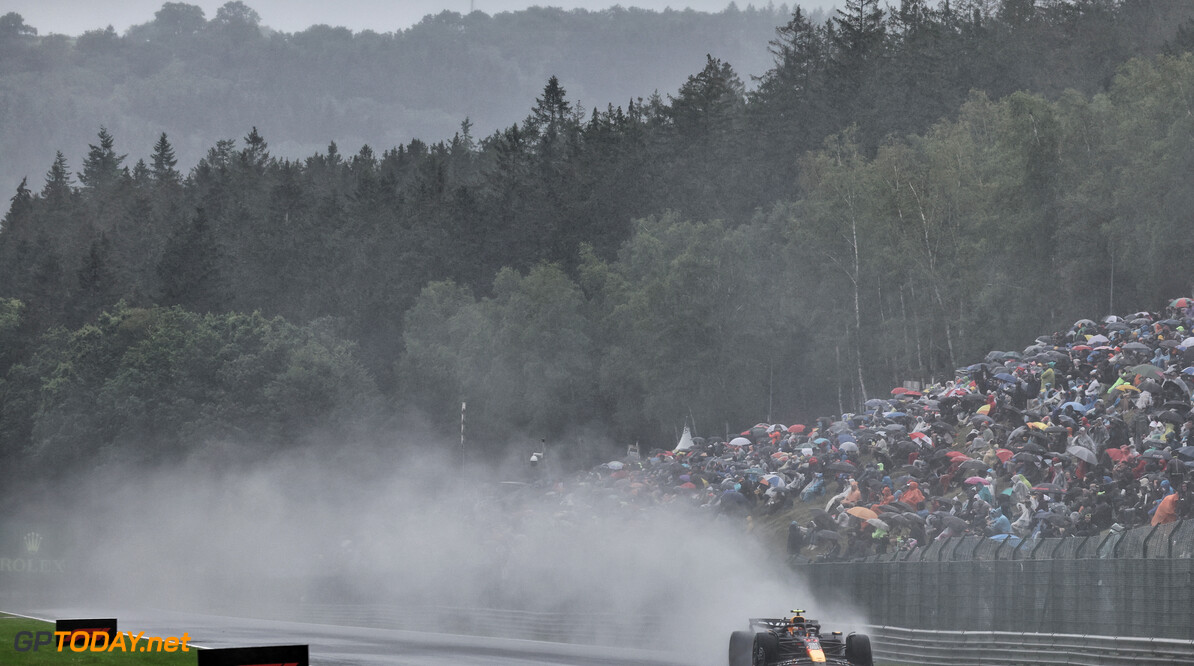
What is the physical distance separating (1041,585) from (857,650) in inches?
155

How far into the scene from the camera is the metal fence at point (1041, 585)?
20.6 m

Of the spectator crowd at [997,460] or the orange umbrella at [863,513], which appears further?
the orange umbrella at [863,513]

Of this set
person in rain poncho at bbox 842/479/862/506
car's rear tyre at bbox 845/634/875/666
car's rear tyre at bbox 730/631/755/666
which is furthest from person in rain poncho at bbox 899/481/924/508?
car's rear tyre at bbox 845/634/875/666

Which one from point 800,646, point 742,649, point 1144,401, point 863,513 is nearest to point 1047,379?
point 1144,401

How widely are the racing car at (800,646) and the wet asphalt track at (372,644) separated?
757 centimetres

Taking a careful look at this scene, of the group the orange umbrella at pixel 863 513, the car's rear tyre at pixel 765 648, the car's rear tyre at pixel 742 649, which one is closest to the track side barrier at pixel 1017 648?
the car's rear tyre at pixel 742 649

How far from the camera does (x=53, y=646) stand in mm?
30125

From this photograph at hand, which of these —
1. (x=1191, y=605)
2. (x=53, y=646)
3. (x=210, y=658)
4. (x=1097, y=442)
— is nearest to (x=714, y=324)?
(x=1097, y=442)

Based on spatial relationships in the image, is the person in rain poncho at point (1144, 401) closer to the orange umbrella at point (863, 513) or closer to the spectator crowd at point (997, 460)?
the spectator crowd at point (997, 460)

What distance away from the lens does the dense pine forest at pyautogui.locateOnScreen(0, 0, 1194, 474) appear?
3189 inches

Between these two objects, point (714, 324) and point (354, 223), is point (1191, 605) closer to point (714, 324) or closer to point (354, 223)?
point (714, 324)

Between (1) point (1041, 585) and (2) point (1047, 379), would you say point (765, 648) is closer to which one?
(1) point (1041, 585)

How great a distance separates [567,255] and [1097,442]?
89914 millimetres

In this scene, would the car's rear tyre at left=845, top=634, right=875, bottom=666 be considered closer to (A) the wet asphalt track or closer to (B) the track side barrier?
(B) the track side barrier
